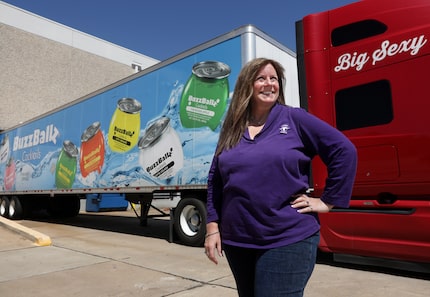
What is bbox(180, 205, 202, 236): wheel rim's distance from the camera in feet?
25.1

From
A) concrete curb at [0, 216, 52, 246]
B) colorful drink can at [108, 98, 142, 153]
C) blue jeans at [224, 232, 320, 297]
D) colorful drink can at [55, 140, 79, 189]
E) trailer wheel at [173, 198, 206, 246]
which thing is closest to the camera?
blue jeans at [224, 232, 320, 297]

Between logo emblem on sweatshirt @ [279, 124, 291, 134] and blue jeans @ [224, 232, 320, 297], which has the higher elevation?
logo emblem on sweatshirt @ [279, 124, 291, 134]

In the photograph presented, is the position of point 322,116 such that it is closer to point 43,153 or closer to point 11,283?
point 11,283

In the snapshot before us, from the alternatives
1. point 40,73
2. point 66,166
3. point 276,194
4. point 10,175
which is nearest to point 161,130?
point 66,166


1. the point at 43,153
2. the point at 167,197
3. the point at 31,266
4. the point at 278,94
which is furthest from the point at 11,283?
the point at 43,153

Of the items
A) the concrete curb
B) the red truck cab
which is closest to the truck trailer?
the concrete curb

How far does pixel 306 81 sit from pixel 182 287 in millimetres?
3114

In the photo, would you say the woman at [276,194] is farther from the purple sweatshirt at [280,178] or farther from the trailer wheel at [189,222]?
the trailer wheel at [189,222]

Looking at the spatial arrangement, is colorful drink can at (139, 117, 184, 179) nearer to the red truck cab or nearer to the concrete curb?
the concrete curb

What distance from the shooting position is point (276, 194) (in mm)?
1648

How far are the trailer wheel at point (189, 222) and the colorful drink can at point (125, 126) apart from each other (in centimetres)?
193

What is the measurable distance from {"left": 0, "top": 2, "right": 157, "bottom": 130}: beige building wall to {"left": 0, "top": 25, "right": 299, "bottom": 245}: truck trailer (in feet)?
37.8

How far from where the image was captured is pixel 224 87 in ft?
22.9

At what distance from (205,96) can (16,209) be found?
35.3 ft
